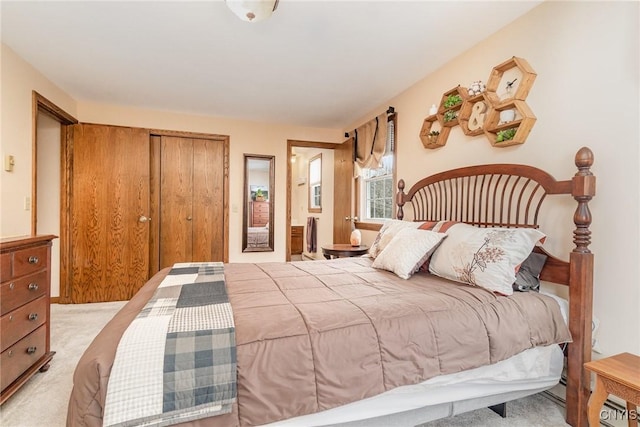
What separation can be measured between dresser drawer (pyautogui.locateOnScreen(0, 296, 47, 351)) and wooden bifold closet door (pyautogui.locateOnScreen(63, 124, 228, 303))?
1.82 m

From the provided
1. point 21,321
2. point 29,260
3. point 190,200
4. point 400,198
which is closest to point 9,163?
point 29,260

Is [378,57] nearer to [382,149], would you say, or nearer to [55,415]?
[382,149]

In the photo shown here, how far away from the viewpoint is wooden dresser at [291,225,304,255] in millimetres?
7146

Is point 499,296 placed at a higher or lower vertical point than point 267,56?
lower

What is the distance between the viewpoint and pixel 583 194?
160cm

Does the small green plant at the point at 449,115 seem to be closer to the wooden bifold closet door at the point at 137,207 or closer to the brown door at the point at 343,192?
the brown door at the point at 343,192

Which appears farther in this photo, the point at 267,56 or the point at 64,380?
the point at 267,56

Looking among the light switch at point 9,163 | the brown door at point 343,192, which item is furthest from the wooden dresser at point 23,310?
the brown door at point 343,192

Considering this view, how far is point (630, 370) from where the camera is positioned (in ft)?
4.27

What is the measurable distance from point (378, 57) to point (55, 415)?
130 inches

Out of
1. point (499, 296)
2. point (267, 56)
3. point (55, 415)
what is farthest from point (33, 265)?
point (499, 296)

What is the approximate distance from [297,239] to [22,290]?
17.7 feet

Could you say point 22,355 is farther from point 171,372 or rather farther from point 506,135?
point 506,135

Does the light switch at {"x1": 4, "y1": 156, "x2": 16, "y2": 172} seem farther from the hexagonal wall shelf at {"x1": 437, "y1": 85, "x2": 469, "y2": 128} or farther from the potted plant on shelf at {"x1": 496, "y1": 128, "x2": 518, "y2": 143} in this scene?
the potted plant on shelf at {"x1": 496, "y1": 128, "x2": 518, "y2": 143}
